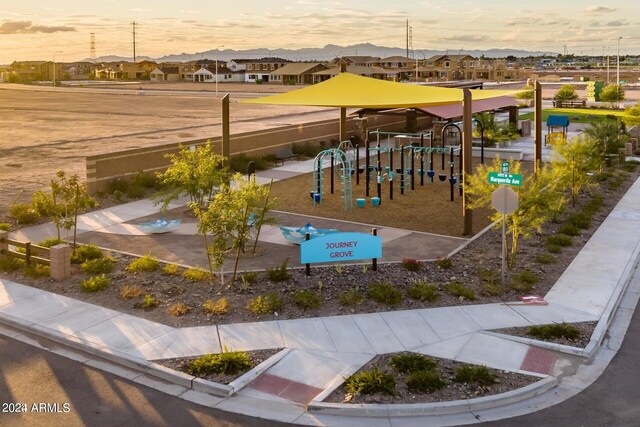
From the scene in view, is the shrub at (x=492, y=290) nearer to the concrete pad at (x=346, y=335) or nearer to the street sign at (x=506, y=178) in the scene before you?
the street sign at (x=506, y=178)

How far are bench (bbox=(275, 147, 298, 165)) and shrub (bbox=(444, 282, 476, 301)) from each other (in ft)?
59.2

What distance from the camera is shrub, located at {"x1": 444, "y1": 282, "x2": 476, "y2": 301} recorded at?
41.4ft

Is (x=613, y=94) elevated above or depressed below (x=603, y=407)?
above

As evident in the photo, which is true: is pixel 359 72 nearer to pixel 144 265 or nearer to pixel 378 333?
pixel 144 265

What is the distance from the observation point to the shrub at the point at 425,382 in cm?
909

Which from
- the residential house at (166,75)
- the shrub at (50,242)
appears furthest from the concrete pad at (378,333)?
the residential house at (166,75)

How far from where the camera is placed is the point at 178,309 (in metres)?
11.9

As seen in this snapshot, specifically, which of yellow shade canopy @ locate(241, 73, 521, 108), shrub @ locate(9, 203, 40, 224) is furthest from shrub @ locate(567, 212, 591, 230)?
shrub @ locate(9, 203, 40, 224)

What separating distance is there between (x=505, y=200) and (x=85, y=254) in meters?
9.46

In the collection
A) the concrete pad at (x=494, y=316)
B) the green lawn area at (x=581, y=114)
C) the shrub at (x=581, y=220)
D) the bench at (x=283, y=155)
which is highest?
the green lawn area at (x=581, y=114)

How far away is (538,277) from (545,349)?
11.9ft

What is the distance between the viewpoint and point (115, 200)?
70.9ft

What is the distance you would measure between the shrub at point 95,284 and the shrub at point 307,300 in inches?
156

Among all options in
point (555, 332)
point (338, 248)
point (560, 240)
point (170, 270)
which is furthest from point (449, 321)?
point (560, 240)
